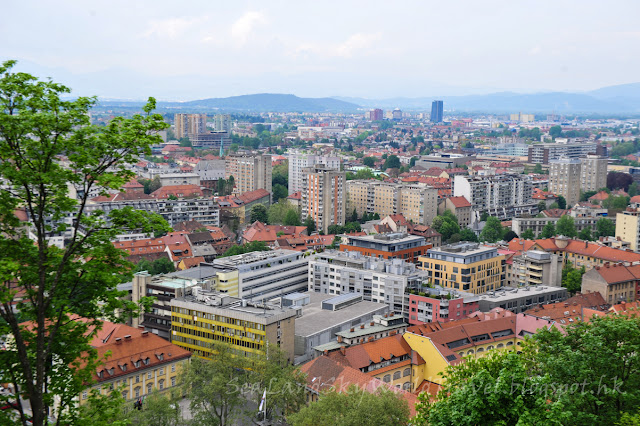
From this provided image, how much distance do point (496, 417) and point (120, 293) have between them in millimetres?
6005

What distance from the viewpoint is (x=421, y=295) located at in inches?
1288

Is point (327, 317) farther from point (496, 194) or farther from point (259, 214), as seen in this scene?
point (496, 194)

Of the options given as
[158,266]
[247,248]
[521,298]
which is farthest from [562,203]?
[158,266]

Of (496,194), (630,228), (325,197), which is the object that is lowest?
(630,228)

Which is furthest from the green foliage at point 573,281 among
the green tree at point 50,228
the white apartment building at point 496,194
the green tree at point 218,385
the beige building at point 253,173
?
the beige building at point 253,173

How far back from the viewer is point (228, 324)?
26438 mm

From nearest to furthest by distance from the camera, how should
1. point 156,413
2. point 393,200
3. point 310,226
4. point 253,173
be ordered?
1. point 156,413
2. point 310,226
3. point 393,200
4. point 253,173

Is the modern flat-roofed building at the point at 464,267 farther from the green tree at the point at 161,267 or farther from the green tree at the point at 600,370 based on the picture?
the green tree at the point at 600,370

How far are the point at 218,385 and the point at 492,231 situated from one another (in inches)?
1486

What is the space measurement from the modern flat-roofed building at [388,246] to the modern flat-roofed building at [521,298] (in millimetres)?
6270

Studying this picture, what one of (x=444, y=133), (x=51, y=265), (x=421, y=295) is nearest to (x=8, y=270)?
(x=51, y=265)

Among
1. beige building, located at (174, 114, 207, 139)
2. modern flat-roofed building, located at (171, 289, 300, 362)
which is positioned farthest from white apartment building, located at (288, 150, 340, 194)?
beige building, located at (174, 114, 207, 139)

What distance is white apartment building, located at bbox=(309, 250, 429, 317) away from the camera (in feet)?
110

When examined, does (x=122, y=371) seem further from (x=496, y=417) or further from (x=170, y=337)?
(x=496, y=417)
